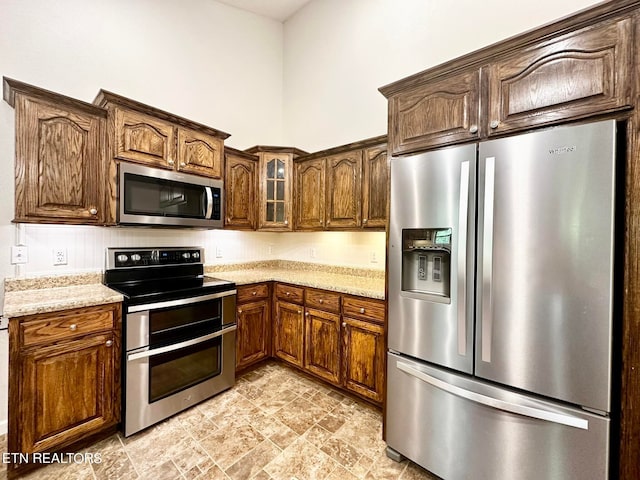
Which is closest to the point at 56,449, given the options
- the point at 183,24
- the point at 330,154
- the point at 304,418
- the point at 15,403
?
the point at 15,403

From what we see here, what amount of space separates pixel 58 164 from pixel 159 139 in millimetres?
655

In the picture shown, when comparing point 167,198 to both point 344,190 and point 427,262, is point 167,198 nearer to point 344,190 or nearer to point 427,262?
point 344,190

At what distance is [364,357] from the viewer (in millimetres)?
2260

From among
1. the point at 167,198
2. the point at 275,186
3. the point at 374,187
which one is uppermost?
the point at 275,186

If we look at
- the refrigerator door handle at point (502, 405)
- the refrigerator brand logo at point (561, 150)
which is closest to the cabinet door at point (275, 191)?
the refrigerator door handle at point (502, 405)

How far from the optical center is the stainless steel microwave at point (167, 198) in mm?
2072

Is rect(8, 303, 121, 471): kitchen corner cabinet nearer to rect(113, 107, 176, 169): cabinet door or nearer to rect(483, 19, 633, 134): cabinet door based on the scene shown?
rect(113, 107, 176, 169): cabinet door

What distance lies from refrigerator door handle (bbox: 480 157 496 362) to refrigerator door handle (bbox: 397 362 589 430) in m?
0.19

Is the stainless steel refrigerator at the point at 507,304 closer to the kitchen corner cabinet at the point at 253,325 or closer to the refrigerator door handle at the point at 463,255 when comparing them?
the refrigerator door handle at the point at 463,255

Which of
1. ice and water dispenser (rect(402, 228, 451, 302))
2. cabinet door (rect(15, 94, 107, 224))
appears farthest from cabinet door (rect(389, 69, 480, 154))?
cabinet door (rect(15, 94, 107, 224))

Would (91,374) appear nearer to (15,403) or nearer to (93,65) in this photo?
(15,403)

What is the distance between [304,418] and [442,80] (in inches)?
95.9

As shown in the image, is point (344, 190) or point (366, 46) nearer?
point (344, 190)

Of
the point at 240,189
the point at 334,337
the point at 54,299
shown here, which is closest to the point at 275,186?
the point at 240,189
